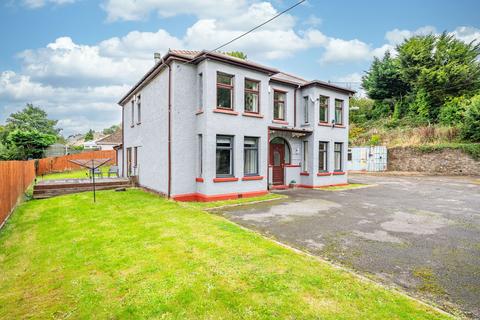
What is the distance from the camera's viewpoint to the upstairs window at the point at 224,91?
11.2 m

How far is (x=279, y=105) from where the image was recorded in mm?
15102

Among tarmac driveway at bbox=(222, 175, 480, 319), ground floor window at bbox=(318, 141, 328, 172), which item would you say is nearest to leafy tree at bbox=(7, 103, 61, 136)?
ground floor window at bbox=(318, 141, 328, 172)

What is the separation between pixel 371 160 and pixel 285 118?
15.8 m

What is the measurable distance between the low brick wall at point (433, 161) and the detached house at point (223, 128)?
14225mm

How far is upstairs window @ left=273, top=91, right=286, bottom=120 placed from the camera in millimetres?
14883

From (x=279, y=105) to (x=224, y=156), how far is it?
561 cm

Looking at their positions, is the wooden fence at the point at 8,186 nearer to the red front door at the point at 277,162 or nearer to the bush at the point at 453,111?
the red front door at the point at 277,162

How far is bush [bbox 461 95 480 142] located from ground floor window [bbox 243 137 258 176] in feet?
72.3

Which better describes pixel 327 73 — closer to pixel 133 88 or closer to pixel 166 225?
pixel 133 88

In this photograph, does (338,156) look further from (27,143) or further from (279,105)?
(27,143)

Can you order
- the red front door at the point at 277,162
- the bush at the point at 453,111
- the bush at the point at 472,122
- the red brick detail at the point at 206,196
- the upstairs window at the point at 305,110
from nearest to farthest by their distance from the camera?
the red brick detail at the point at 206,196 → the red front door at the point at 277,162 → the upstairs window at the point at 305,110 → the bush at the point at 472,122 → the bush at the point at 453,111

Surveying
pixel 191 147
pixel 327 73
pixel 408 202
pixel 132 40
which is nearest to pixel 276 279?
pixel 191 147

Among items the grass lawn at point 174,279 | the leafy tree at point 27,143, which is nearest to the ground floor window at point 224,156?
the grass lawn at point 174,279

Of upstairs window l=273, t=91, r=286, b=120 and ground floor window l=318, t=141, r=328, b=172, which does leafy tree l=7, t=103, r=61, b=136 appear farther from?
ground floor window l=318, t=141, r=328, b=172
